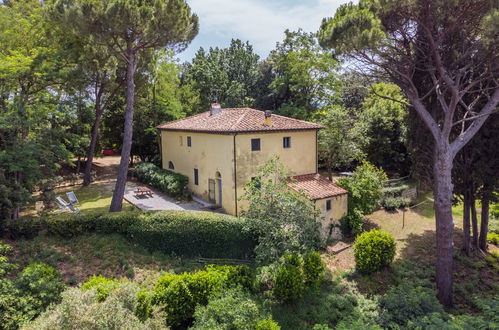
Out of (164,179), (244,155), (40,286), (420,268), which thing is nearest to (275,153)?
(244,155)

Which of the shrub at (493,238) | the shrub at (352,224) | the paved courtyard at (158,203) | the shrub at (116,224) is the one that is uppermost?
the shrub at (116,224)

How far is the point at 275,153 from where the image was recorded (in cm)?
1986

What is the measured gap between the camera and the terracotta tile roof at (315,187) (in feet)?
59.1

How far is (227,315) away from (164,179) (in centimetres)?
1631

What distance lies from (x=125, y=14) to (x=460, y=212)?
24460mm

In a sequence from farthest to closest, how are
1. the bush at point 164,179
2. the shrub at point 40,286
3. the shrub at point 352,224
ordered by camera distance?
the bush at point 164,179 → the shrub at point 352,224 → the shrub at point 40,286

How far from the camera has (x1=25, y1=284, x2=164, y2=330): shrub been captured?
296 inches

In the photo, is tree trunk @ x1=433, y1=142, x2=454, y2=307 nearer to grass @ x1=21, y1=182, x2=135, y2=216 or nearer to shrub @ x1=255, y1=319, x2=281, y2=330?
shrub @ x1=255, y1=319, x2=281, y2=330

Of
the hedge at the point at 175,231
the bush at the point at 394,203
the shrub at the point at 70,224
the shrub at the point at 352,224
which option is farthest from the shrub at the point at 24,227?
the bush at the point at 394,203

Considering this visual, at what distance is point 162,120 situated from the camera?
1286 inches

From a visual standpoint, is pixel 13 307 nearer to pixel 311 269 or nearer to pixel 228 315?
pixel 228 315

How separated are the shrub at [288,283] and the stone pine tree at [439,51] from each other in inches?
240

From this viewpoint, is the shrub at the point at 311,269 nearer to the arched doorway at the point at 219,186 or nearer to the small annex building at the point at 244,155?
the small annex building at the point at 244,155

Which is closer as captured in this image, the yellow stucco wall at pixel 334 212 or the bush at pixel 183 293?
the bush at pixel 183 293
